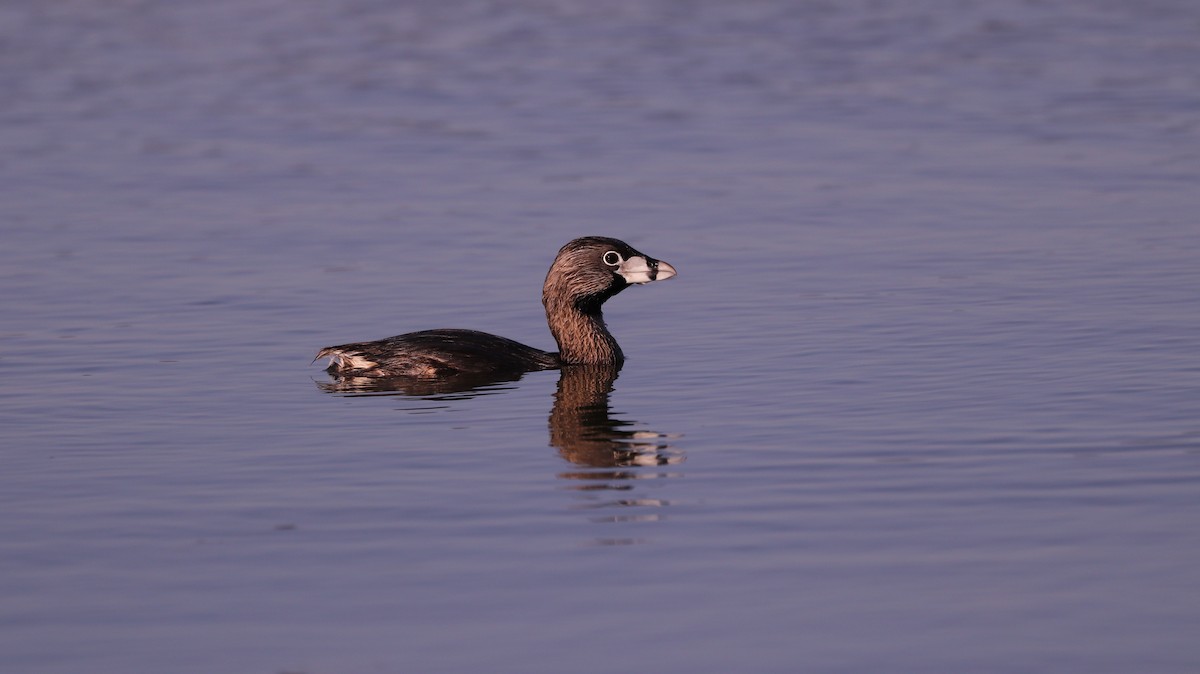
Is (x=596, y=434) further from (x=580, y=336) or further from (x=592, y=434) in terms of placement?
(x=580, y=336)

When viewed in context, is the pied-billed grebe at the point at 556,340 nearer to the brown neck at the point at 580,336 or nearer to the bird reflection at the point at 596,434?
the brown neck at the point at 580,336

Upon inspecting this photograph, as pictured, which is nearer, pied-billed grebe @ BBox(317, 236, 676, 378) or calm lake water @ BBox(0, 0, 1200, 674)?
calm lake water @ BBox(0, 0, 1200, 674)

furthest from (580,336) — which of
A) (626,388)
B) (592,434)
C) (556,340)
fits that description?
(592,434)

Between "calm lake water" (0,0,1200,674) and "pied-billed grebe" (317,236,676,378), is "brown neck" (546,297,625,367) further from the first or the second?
"calm lake water" (0,0,1200,674)

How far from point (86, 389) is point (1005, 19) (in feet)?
110

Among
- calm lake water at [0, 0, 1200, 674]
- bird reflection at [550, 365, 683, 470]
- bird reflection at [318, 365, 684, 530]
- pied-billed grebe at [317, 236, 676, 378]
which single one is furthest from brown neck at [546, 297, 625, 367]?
bird reflection at [550, 365, 683, 470]

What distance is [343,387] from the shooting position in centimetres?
1464

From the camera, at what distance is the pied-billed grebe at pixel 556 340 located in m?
14.8

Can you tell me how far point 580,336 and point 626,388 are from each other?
1.45 meters

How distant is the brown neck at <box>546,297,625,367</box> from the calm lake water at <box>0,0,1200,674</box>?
33 centimetres

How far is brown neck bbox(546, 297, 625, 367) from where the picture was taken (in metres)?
15.7

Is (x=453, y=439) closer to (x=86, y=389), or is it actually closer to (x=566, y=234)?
(x=86, y=389)

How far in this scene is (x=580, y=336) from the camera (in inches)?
626

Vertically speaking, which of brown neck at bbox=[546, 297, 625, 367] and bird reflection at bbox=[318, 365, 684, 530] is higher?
brown neck at bbox=[546, 297, 625, 367]
